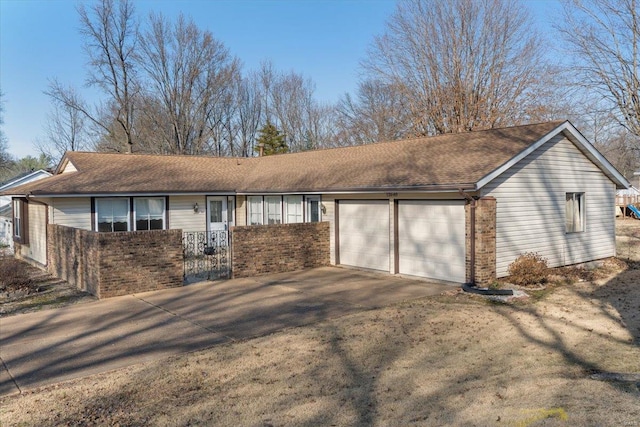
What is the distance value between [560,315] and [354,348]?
4350 mm

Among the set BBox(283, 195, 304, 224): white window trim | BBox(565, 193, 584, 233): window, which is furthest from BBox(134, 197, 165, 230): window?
BBox(565, 193, 584, 233): window

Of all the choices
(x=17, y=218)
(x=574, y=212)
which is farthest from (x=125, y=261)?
(x=574, y=212)

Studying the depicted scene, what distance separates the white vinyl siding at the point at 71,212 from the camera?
14719 millimetres

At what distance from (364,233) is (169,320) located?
6.93m

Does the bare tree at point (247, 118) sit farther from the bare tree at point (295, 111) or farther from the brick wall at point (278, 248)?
the brick wall at point (278, 248)

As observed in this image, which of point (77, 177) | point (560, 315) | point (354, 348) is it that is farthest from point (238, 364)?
point (77, 177)

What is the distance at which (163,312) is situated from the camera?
9.25 m

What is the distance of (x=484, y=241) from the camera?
10.9 m

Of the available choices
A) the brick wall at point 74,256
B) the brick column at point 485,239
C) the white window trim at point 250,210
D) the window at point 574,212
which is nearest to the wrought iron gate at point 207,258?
the white window trim at point 250,210

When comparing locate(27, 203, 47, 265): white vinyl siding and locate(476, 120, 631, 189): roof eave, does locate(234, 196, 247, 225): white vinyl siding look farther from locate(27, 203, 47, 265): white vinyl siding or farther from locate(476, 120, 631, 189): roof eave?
locate(476, 120, 631, 189): roof eave

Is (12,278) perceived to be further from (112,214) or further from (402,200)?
(402,200)

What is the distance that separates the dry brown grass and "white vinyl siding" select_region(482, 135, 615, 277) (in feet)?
11.8

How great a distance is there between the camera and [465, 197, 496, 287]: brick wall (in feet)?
35.6

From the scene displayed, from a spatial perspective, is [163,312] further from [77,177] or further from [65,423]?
[77,177]
